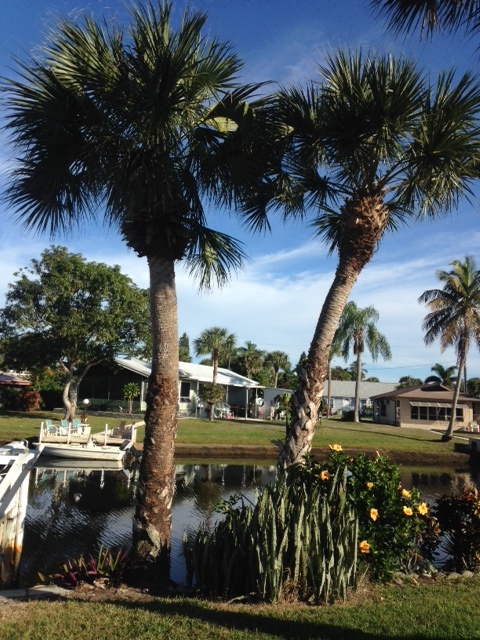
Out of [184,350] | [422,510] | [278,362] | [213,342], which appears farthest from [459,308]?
[184,350]

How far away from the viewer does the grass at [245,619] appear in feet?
15.0

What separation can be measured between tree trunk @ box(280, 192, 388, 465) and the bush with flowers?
0.74 m

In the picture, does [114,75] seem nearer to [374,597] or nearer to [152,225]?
[152,225]

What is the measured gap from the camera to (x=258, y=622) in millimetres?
4934

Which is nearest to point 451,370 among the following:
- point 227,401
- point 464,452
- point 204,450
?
point 227,401

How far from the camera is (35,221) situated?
7.68 m

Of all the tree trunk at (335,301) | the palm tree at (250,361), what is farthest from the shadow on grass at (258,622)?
the palm tree at (250,361)

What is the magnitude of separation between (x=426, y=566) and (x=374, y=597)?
79.8 inches

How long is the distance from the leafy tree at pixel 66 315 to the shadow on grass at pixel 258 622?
25090 mm

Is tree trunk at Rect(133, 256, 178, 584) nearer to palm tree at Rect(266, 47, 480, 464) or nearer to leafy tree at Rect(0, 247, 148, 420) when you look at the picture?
palm tree at Rect(266, 47, 480, 464)

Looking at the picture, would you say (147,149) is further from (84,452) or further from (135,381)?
(135,381)

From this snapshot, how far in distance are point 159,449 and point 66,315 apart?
2443 centimetres

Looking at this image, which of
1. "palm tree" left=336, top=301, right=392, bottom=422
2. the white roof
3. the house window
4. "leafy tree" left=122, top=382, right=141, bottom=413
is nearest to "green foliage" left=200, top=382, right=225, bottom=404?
the white roof

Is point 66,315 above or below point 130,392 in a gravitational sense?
above
